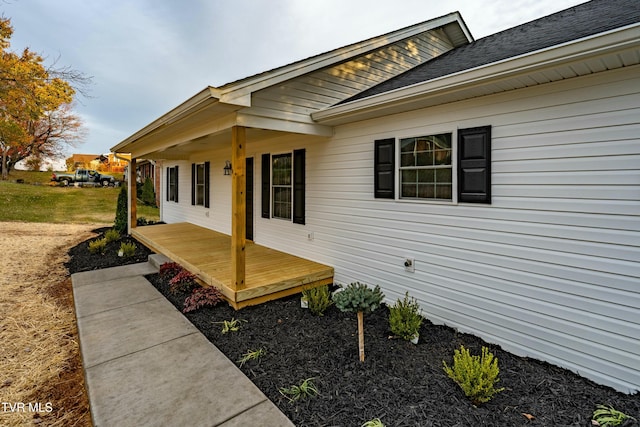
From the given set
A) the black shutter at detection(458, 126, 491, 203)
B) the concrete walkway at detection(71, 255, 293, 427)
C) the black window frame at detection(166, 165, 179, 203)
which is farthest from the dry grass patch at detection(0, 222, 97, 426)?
the black window frame at detection(166, 165, 179, 203)

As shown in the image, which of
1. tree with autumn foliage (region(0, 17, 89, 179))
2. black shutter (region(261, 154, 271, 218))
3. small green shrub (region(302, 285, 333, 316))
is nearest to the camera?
small green shrub (region(302, 285, 333, 316))

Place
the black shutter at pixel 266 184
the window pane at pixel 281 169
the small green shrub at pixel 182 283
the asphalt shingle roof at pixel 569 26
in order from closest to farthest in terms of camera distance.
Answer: the asphalt shingle roof at pixel 569 26 < the small green shrub at pixel 182 283 < the window pane at pixel 281 169 < the black shutter at pixel 266 184

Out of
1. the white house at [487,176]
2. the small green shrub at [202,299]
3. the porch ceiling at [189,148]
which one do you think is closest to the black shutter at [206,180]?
the porch ceiling at [189,148]

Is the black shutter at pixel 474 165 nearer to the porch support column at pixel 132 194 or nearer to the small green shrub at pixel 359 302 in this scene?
the small green shrub at pixel 359 302

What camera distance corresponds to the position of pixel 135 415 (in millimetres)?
2232

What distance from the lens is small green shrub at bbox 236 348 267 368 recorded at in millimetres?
2988

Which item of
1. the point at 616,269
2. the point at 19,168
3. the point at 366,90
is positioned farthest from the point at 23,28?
the point at 19,168

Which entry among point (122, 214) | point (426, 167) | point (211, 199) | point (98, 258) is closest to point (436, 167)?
point (426, 167)

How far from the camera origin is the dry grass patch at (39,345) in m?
2.48

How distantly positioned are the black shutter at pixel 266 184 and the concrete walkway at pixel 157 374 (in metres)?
3.06

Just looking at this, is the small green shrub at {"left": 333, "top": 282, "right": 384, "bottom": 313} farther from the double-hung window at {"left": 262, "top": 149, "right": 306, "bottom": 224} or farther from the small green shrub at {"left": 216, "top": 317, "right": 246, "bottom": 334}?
the double-hung window at {"left": 262, "top": 149, "right": 306, "bottom": 224}

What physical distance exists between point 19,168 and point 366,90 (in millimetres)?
40802

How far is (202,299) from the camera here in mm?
4297

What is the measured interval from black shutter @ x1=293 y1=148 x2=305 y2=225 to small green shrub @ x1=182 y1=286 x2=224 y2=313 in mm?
2167
